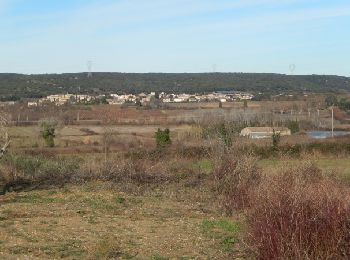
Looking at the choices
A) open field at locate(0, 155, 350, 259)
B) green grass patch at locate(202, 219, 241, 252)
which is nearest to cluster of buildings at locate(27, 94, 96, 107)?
open field at locate(0, 155, 350, 259)

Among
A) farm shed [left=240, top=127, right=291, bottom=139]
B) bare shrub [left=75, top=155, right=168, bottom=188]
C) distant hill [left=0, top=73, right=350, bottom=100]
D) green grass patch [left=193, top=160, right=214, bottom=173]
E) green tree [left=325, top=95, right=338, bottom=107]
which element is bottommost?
green grass patch [left=193, top=160, right=214, bottom=173]

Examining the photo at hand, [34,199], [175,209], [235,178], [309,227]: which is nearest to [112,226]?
→ [175,209]

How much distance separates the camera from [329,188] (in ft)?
29.3

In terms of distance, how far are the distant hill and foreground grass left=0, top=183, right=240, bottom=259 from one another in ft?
272

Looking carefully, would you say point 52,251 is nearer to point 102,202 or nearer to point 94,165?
point 102,202

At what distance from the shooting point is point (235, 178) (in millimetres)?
20781

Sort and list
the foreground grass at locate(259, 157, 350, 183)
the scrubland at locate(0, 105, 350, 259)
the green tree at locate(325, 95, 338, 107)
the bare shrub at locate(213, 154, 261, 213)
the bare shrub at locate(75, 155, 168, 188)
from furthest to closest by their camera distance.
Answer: the green tree at locate(325, 95, 338, 107)
the bare shrub at locate(75, 155, 168, 188)
the foreground grass at locate(259, 157, 350, 183)
the bare shrub at locate(213, 154, 261, 213)
the scrubland at locate(0, 105, 350, 259)

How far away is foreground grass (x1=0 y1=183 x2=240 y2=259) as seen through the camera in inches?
465

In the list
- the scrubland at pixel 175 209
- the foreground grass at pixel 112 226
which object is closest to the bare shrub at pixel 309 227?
the scrubland at pixel 175 209

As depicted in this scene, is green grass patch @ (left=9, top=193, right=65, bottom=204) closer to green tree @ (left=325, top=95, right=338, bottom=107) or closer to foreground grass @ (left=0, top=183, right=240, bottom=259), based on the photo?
foreground grass @ (left=0, top=183, right=240, bottom=259)

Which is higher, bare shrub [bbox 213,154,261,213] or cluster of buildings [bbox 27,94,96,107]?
cluster of buildings [bbox 27,94,96,107]

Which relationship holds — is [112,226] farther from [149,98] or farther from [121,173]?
[149,98]

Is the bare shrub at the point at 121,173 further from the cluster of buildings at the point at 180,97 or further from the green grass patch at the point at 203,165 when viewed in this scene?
the cluster of buildings at the point at 180,97

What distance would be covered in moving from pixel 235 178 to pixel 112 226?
6.65 meters
